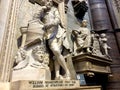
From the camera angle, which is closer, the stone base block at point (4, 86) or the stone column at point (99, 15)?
the stone base block at point (4, 86)

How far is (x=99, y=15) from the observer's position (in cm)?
735

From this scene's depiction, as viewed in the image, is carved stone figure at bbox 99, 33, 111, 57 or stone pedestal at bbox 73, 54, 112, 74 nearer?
stone pedestal at bbox 73, 54, 112, 74

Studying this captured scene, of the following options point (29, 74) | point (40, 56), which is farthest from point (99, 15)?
point (29, 74)

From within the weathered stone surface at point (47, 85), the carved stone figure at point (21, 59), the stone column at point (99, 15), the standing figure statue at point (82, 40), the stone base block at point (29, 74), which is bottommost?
the weathered stone surface at point (47, 85)

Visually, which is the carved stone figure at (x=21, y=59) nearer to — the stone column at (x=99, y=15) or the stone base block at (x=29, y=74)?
the stone base block at (x=29, y=74)

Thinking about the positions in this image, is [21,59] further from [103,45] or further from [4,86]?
[103,45]

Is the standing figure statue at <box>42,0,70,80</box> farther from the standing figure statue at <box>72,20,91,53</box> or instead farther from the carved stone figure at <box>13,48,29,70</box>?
the standing figure statue at <box>72,20,91,53</box>

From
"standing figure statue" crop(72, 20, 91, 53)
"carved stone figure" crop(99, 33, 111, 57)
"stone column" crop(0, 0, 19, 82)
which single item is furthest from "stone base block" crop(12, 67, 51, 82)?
"carved stone figure" crop(99, 33, 111, 57)

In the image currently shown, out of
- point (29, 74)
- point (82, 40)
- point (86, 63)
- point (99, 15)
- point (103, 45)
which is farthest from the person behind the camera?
point (99, 15)

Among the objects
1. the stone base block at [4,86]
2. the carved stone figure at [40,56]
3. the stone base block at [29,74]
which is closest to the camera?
the stone base block at [4,86]

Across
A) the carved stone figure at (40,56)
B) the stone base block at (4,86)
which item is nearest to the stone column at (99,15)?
the carved stone figure at (40,56)

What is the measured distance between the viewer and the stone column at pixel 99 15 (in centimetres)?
708

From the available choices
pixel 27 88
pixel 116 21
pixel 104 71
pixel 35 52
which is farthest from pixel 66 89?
pixel 116 21

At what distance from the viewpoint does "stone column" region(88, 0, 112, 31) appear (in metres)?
7.08
